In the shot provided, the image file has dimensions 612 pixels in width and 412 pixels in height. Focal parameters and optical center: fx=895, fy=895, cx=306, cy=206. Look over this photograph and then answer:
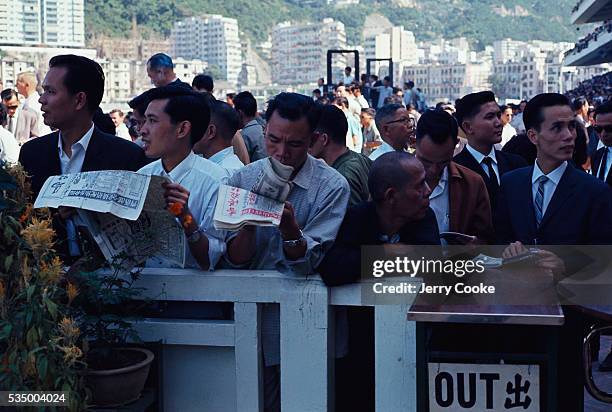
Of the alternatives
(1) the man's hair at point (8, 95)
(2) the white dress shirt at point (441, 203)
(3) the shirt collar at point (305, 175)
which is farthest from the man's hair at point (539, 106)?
(1) the man's hair at point (8, 95)

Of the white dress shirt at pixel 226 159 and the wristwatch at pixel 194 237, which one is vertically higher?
the white dress shirt at pixel 226 159

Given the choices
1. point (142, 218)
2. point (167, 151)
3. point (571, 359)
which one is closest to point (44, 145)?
point (167, 151)

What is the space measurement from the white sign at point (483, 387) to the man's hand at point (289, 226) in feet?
2.04

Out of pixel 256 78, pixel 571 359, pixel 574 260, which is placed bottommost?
pixel 571 359

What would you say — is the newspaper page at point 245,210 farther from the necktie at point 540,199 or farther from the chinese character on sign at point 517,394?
the necktie at point 540,199

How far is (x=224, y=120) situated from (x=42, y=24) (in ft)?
380

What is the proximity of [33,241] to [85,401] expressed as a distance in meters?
0.53

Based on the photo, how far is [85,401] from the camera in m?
2.80

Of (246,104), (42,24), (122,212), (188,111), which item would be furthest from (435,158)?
(42,24)

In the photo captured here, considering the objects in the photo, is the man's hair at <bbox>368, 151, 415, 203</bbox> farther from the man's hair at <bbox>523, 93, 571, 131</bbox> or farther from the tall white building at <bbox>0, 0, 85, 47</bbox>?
the tall white building at <bbox>0, 0, 85, 47</bbox>

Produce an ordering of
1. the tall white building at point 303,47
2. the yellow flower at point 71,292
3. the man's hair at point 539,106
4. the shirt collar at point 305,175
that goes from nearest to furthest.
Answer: the yellow flower at point 71,292
the shirt collar at point 305,175
the man's hair at point 539,106
the tall white building at point 303,47

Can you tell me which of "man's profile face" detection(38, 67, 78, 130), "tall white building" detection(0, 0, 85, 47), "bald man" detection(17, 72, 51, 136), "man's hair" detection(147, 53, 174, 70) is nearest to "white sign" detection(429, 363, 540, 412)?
"man's profile face" detection(38, 67, 78, 130)

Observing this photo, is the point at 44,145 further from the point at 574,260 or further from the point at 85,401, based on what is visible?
the point at 574,260

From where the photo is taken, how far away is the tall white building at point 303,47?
552ft
